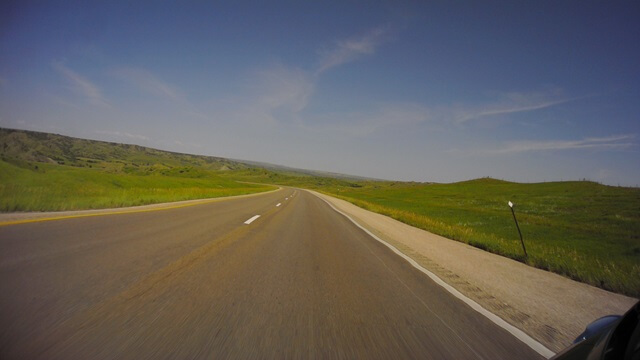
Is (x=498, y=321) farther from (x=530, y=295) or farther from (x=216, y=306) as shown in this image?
(x=216, y=306)

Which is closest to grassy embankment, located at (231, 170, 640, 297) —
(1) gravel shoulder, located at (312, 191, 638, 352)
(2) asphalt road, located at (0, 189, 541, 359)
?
(1) gravel shoulder, located at (312, 191, 638, 352)

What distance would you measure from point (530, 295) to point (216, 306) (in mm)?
4930

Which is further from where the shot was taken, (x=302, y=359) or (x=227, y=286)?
(x=227, y=286)

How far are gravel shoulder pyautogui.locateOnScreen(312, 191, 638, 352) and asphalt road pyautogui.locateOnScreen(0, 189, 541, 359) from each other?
0.49 meters

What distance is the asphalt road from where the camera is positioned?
283 centimetres

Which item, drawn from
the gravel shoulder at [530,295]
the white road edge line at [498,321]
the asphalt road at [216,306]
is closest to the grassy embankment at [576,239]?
the gravel shoulder at [530,295]

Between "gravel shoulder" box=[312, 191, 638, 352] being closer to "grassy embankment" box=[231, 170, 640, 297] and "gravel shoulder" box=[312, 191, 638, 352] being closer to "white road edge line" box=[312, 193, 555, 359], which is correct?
"white road edge line" box=[312, 193, 555, 359]

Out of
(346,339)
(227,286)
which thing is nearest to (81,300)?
(227,286)

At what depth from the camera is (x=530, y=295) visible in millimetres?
5223

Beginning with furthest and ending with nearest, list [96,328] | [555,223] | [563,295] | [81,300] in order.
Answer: [555,223]
[563,295]
[81,300]
[96,328]

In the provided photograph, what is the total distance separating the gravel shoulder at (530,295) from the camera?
12.7 feet

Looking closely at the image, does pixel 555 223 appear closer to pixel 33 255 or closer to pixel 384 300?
pixel 384 300

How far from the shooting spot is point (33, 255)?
17.6 feet

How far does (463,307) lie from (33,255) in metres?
6.90
